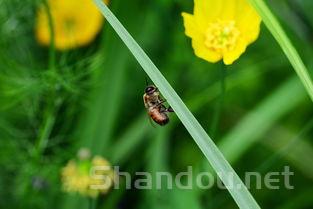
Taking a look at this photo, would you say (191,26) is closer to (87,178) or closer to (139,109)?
(87,178)

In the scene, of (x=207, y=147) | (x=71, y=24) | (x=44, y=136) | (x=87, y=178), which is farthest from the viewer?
(x=71, y=24)

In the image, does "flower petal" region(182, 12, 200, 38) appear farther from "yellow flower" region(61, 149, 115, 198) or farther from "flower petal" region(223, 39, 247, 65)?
"yellow flower" region(61, 149, 115, 198)

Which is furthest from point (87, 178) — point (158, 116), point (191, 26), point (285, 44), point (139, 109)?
point (139, 109)

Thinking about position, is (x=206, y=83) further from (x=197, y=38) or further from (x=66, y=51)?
(x=197, y=38)

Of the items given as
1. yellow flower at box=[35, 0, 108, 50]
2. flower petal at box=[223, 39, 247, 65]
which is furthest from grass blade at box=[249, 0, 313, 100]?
yellow flower at box=[35, 0, 108, 50]

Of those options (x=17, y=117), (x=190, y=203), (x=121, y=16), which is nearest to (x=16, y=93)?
(x=17, y=117)

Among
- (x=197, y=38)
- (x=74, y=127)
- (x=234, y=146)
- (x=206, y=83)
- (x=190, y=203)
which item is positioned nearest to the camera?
(x=197, y=38)
